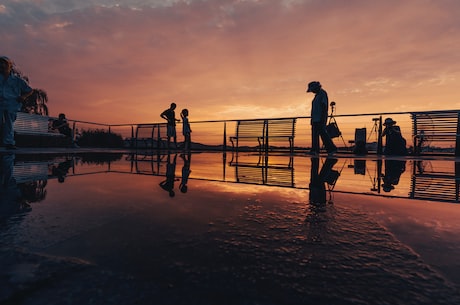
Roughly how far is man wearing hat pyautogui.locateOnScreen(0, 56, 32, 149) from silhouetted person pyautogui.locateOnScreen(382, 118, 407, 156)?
32.5 ft

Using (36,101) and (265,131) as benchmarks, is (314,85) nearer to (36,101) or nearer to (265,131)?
(265,131)

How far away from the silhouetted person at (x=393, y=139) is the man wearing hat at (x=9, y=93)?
9.91 metres

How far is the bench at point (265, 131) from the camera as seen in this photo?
1037 cm

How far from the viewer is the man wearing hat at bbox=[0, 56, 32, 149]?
5.53 meters

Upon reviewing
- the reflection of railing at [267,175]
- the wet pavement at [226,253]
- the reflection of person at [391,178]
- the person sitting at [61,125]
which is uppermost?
the person sitting at [61,125]

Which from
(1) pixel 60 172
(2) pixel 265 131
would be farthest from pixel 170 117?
(1) pixel 60 172

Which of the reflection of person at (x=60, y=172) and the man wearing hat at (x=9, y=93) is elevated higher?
the man wearing hat at (x=9, y=93)

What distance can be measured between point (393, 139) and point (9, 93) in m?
10.5

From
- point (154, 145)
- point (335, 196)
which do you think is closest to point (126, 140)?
point (154, 145)

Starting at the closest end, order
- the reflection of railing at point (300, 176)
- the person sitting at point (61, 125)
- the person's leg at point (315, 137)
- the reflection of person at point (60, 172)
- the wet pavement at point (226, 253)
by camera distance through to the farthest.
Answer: the wet pavement at point (226, 253) → the reflection of railing at point (300, 176) → the reflection of person at point (60, 172) → the person's leg at point (315, 137) → the person sitting at point (61, 125)

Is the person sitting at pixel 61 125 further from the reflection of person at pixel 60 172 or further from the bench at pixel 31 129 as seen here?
the reflection of person at pixel 60 172

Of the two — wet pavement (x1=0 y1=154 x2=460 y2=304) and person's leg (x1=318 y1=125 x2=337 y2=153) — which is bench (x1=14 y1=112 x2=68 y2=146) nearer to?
wet pavement (x1=0 y1=154 x2=460 y2=304)

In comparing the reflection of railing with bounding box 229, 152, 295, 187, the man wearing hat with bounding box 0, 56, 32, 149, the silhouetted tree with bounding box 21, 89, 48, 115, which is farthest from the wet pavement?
the silhouetted tree with bounding box 21, 89, 48, 115

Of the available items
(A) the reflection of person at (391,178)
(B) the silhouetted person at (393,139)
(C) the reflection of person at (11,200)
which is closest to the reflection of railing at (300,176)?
(A) the reflection of person at (391,178)
